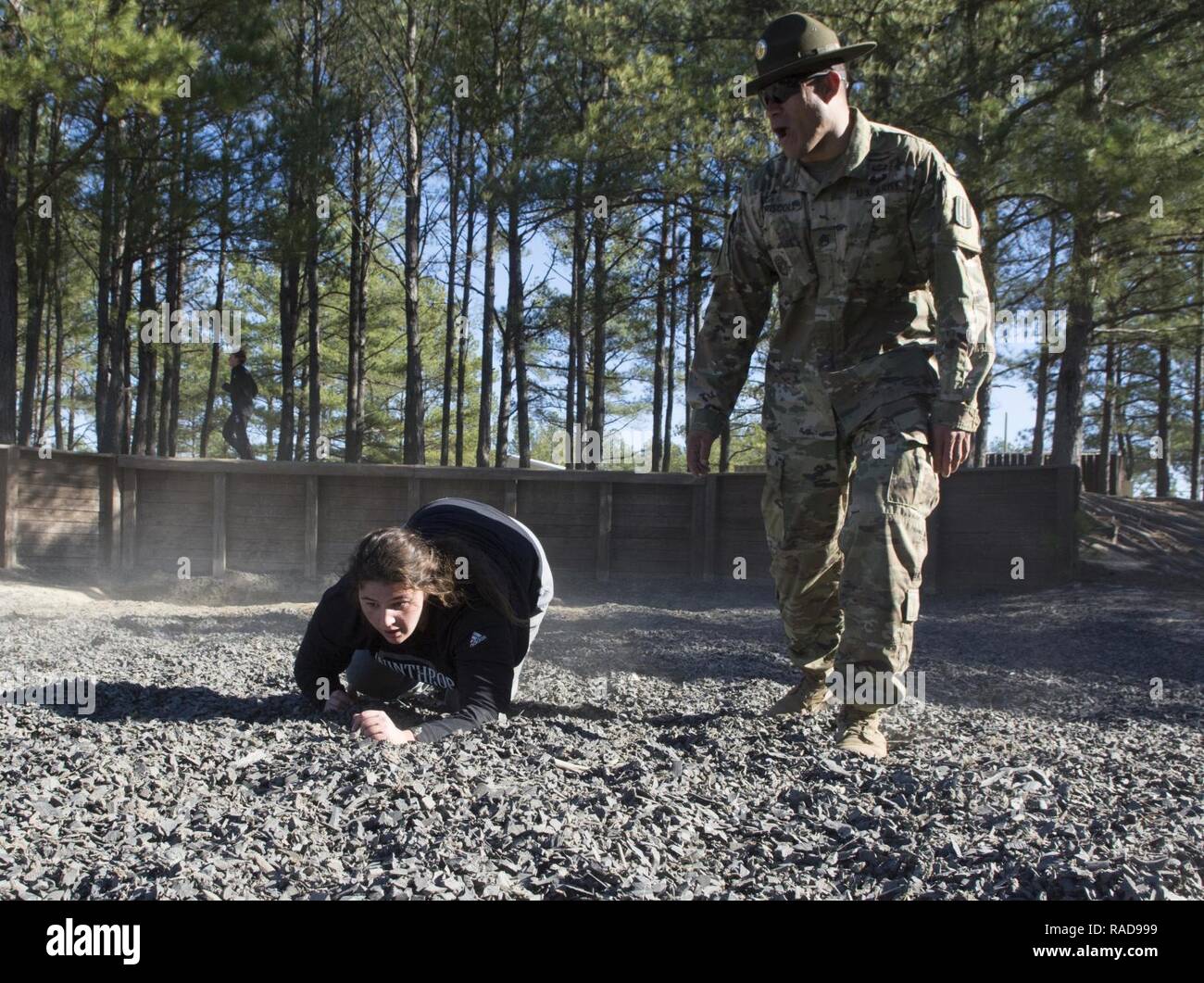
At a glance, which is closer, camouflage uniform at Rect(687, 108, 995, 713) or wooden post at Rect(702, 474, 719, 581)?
camouflage uniform at Rect(687, 108, 995, 713)

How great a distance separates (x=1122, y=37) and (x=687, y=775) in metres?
10.7

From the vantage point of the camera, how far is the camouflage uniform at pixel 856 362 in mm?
3109

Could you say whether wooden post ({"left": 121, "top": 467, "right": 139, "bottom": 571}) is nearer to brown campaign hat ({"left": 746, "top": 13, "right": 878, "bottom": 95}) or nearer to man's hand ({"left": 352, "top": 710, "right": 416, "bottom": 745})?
man's hand ({"left": 352, "top": 710, "right": 416, "bottom": 745})

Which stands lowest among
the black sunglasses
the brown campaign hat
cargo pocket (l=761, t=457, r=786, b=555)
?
cargo pocket (l=761, t=457, r=786, b=555)

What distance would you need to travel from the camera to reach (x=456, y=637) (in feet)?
11.0

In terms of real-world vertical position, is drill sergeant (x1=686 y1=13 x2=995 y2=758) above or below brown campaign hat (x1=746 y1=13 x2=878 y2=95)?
below

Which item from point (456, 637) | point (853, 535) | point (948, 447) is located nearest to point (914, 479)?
point (948, 447)

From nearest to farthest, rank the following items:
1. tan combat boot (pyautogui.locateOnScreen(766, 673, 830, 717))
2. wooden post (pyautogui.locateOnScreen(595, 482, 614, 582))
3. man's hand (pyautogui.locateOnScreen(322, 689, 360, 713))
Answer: man's hand (pyautogui.locateOnScreen(322, 689, 360, 713))
tan combat boot (pyautogui.locateOnScreen(766, 673, 830, 717))
wooden post (pyautogui.locateOnScreen(595, 482, 614, 582))

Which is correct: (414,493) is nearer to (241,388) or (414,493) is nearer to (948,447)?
(241,388)

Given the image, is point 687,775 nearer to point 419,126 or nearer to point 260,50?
point 260,50

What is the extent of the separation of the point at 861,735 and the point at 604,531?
855 cm

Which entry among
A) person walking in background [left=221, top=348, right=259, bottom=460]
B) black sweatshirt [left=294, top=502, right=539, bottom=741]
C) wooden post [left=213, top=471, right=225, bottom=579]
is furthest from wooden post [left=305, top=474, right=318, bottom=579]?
black sweatshirt [left=294, top=502, right=539, bottom=741]

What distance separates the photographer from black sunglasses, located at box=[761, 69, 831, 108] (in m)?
3.30

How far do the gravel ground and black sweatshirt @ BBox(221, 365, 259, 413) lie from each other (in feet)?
33.8
